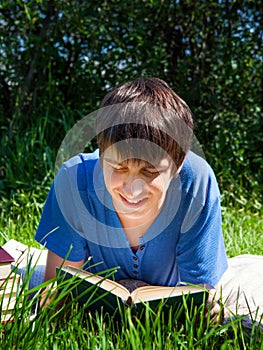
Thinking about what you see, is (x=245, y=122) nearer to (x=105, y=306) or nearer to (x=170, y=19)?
(x=170, y=19)

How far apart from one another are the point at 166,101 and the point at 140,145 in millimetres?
197

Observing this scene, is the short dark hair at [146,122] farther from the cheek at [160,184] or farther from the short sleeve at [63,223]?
the short sleeve at [63,223]

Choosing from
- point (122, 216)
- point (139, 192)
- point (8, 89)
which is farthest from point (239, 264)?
point (8, 89)

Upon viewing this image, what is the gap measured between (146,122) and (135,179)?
173 mm

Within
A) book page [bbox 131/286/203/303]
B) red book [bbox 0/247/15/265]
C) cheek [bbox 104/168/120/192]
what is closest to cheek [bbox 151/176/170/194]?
cheek [bbox 104/168/120/192]

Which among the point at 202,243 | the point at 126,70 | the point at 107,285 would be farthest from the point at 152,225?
Answer: the point at 126,70

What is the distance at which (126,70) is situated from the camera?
4.09 m

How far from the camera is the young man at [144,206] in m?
1.83

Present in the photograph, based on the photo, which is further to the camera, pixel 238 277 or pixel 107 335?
pixel 238 277

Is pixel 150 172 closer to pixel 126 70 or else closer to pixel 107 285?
pixel 107 285

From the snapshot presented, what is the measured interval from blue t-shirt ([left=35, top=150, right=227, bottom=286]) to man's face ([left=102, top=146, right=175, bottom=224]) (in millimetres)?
182

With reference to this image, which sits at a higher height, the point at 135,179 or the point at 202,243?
the point at 135,179

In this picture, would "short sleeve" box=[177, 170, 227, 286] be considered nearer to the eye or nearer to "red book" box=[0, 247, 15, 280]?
the eye

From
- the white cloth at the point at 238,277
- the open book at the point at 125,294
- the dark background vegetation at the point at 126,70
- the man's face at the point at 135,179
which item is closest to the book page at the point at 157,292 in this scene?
the open book at the point at 125,294
